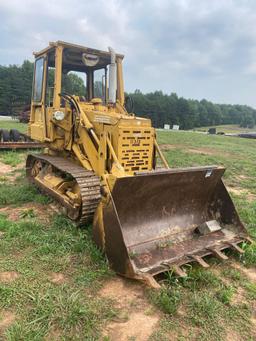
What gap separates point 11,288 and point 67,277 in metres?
0.60

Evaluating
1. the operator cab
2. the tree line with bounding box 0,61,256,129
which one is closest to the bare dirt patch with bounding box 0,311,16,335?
the operator cab

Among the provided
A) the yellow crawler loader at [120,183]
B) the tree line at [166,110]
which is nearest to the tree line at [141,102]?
the tree line at [166,110]

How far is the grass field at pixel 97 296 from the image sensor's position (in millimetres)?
2801

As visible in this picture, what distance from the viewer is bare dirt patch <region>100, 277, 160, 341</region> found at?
9.11ft

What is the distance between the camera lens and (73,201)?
4.80 m

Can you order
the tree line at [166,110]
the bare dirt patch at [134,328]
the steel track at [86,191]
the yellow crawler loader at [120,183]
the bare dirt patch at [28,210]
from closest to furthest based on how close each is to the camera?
the bare dirt patch at [134,328], the yellow crawler loader at [120,183], the steel track at [86,191], the bare dirt patch at [28,210], the tree line at [166,110]

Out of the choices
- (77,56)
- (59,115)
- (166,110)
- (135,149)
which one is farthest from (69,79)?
(166,110)

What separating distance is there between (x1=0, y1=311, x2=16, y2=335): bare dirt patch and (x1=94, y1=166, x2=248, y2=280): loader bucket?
1.18 m

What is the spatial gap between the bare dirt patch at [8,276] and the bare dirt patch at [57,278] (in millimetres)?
376

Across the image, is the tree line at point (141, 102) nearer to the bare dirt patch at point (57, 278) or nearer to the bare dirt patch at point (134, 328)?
the bare dirt patch at point (57, 278)

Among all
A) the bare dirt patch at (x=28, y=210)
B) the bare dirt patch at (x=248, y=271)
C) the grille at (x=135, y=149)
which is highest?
the grille at (x=135, y=149)

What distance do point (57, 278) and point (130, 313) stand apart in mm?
957

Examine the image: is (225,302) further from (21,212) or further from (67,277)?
(21,212)

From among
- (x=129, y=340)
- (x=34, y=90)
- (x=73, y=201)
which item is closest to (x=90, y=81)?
(x=34, y=90)
